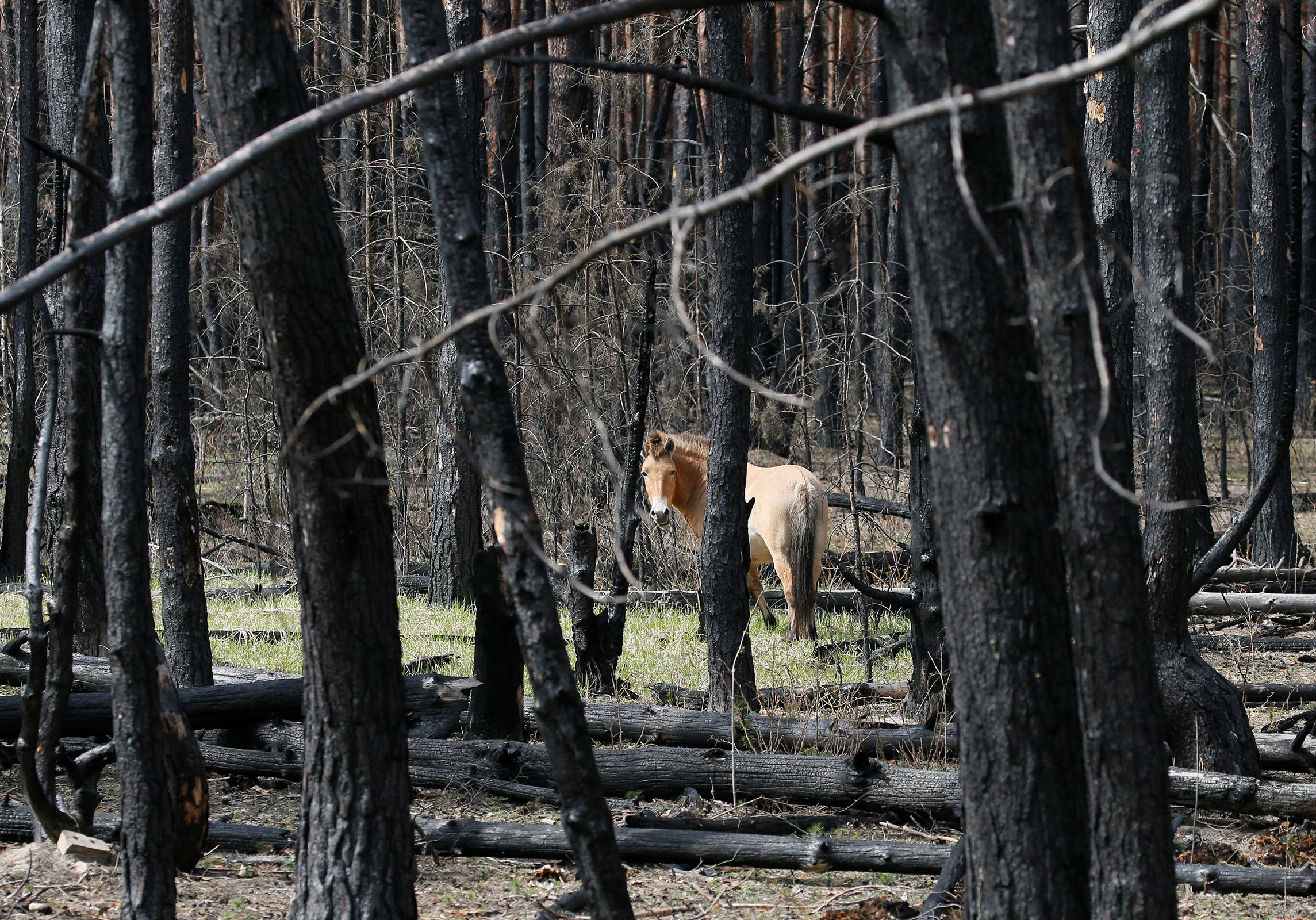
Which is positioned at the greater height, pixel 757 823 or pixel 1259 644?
pixel 1259 644

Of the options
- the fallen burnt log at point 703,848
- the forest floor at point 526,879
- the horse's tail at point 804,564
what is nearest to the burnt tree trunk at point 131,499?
the forest floor at point 526,879

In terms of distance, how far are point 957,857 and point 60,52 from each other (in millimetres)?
7066

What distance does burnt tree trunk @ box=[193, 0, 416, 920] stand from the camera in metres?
3.71

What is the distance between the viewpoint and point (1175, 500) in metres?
6.19

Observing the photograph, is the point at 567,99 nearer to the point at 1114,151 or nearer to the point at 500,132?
the point at 500,132

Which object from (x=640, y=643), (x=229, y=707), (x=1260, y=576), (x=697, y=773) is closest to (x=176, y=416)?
(x=229, y=707)

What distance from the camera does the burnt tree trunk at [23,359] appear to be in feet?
40.2

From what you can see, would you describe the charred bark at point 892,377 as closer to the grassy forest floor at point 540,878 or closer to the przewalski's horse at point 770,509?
the przewalski's horse at point 770,509

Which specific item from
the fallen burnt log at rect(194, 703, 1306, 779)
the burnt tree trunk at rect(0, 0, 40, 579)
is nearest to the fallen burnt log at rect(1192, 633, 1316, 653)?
the fallen burnt log at rect(194, 703, 1306, 779)

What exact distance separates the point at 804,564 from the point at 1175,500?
5.66 metres

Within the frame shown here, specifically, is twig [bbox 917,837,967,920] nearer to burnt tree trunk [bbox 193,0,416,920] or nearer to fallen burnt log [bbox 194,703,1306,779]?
fallen burnt log [bbox 194,703,1306,779]

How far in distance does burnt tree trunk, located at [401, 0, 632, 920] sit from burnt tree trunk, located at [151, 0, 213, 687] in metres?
3.85

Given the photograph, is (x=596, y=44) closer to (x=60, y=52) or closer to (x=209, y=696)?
(x=60, y=52)

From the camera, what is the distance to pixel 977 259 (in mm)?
3146
